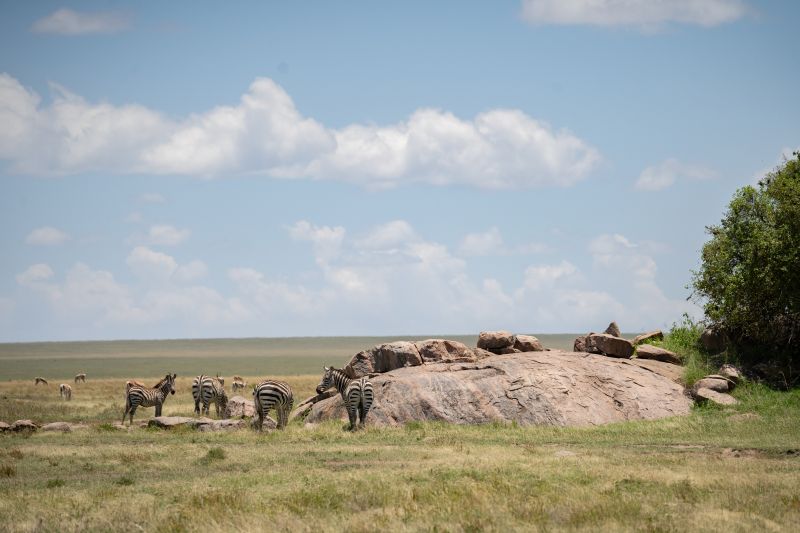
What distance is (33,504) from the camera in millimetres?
18266

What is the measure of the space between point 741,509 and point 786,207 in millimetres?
24936

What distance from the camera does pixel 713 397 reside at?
35219 millimetres

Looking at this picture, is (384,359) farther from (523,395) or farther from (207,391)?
(207,391)

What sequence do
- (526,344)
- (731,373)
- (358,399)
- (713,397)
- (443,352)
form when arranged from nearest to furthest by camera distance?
(358,399), (713,397), (731,373), (443,352), (526,344)

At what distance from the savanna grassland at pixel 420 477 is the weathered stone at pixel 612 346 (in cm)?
642

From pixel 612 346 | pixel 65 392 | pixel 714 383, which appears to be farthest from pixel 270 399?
pixel 65 392

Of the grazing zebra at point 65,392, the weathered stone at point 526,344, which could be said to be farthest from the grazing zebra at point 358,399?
the grazing zebra at point 65,392

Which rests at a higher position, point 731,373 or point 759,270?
point 759,270

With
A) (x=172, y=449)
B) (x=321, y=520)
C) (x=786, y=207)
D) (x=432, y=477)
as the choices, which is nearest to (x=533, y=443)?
(x=432, y=477)

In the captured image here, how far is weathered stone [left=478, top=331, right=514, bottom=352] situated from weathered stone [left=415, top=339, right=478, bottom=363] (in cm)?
99

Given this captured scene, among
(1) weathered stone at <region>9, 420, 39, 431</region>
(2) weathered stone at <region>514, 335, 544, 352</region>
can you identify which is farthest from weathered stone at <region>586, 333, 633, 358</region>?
(1) weathered stone at <region>9, 420, 39, 431</region>

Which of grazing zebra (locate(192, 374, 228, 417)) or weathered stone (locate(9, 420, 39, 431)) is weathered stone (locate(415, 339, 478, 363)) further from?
weathered stone (locate(9, 420, 39, 431))

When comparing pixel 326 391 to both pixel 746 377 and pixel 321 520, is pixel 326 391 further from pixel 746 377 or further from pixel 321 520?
pixel 321 520

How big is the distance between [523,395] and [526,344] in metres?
6.49
